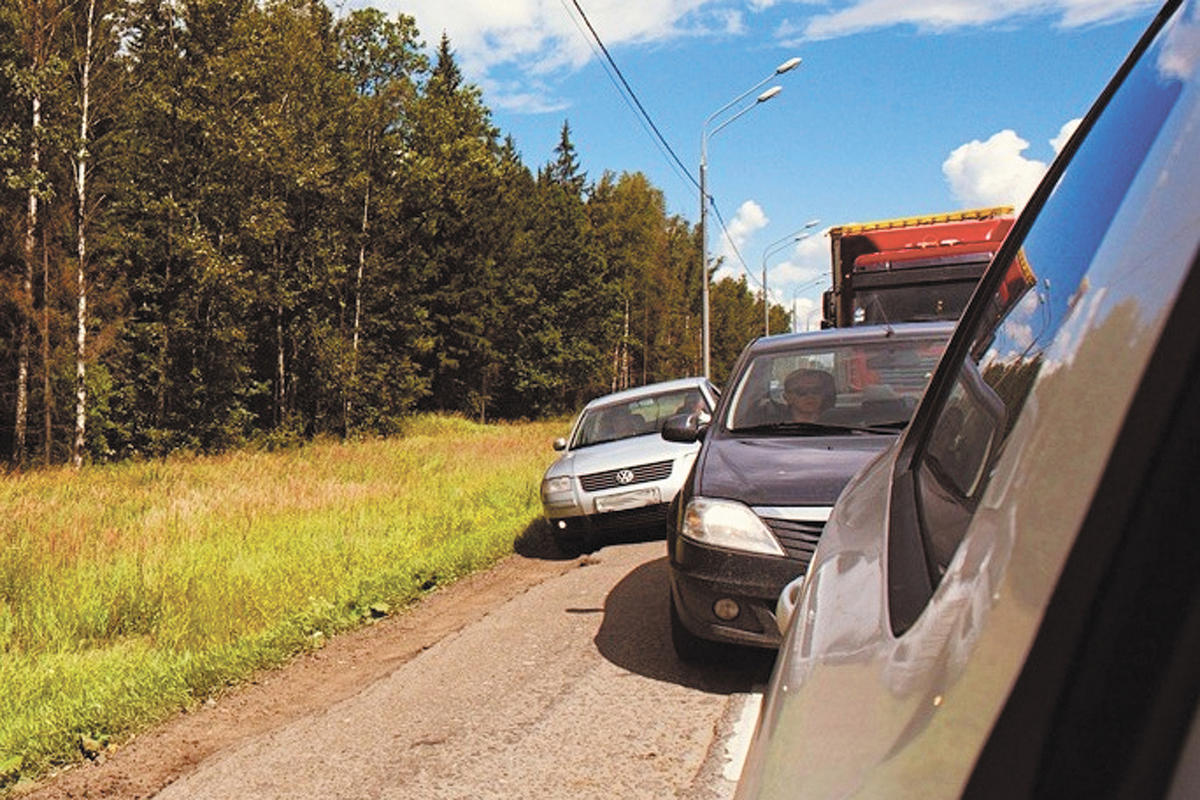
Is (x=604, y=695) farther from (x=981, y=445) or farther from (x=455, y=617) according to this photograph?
(x=981, y=445)

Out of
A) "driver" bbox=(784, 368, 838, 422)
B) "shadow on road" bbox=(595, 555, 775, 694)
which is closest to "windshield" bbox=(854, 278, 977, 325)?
"driver" bbox=(784, 368, 838, 422)

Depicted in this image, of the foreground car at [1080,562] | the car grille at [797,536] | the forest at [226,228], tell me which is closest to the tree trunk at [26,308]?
the forest at [226,228]

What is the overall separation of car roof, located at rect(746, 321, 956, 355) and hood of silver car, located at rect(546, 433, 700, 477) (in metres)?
2.89

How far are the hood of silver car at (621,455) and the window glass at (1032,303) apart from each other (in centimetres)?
738

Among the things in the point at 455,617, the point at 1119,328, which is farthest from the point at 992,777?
the point at 455,617

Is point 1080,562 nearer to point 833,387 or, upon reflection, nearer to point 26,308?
point 833,387

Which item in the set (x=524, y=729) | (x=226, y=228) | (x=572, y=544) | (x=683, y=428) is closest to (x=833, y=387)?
(x=683, y=428)

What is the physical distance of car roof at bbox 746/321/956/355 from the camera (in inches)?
221

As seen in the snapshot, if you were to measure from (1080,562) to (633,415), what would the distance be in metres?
9.83

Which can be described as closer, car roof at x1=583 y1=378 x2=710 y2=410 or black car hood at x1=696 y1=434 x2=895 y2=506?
black car hood at x1=696 y1=434 x2=895 y2=506

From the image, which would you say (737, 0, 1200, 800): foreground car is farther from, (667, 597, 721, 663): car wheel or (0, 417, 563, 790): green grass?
(0, 417, 563, 790): green grass

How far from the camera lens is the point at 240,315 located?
30.6 m

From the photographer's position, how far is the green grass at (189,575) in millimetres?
4902

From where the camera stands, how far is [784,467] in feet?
14.8
